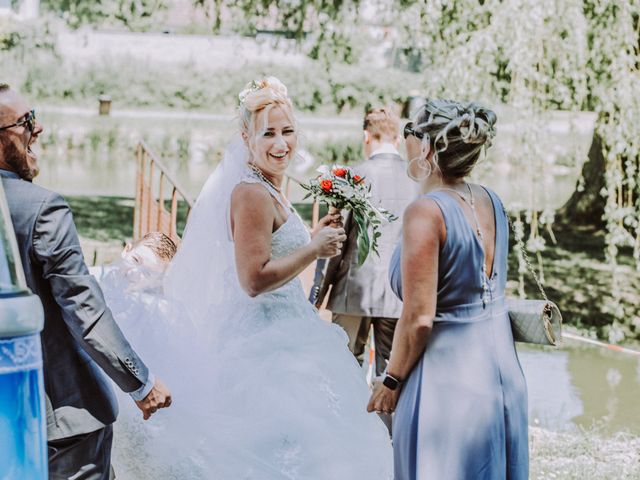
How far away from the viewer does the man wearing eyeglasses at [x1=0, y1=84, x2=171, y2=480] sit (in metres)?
2.73

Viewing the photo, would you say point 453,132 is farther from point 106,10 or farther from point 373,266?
point 106,10

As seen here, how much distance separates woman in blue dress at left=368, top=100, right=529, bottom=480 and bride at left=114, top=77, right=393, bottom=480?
579mm

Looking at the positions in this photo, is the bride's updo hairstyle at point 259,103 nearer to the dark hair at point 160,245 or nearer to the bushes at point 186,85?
the dark hair at point 160,245

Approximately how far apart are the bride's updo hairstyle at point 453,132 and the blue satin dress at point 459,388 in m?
0.11

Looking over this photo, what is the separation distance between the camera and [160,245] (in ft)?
14.3

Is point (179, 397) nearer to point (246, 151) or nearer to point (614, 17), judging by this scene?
point (246, 151)

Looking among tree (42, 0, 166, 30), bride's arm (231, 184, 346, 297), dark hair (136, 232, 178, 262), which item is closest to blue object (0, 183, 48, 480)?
bride's arm (231, 184, 346, 297)

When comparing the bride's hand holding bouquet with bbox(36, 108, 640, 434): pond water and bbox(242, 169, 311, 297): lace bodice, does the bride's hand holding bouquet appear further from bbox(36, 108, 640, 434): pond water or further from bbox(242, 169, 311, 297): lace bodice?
bbox(36, 108, 640, 434): pond water

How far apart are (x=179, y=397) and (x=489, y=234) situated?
4.48 ft

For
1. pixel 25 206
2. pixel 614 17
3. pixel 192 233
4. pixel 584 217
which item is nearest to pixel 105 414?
pixel 25 206

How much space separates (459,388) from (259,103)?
4.62ft

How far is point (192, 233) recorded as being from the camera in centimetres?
398

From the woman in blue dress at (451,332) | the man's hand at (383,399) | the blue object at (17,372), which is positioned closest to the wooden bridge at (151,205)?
the man's hand at (383,399)

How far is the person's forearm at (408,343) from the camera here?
2.96 m
